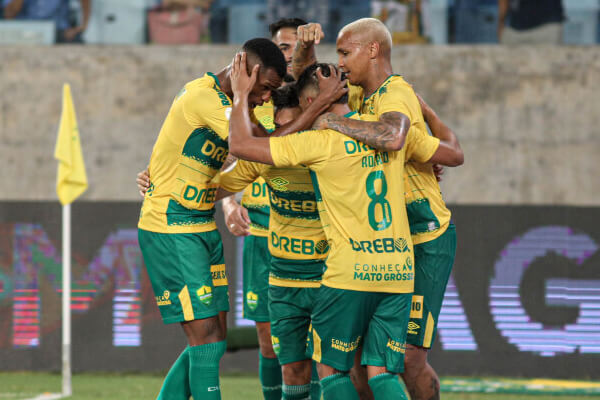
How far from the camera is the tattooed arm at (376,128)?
3.50 metres

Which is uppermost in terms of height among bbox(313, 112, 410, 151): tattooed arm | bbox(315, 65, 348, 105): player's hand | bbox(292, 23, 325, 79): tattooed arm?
bbox(292, 23, 325, 79): tattooed arm

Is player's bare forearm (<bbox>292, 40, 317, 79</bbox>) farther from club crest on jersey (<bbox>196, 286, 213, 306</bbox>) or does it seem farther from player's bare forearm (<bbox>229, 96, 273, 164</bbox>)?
club crest on jersey (<bbox>196, 286, 213, 306</bbox>)

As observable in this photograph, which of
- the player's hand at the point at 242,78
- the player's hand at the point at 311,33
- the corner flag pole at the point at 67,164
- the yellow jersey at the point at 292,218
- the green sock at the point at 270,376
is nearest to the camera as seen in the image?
the player's hand at the point at 242,78

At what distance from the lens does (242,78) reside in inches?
152

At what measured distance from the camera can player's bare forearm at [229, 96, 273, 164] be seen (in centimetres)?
356

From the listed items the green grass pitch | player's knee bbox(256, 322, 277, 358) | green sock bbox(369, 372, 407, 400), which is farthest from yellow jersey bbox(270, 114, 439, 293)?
the green grass pitch

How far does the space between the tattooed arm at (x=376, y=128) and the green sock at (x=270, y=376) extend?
185 cm

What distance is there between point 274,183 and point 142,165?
4.91 meters

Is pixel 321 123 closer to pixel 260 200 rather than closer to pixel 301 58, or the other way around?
pixel 301 58

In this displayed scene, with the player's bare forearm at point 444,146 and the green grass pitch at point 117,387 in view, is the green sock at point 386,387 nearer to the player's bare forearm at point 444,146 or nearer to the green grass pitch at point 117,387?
the player's bare forearm at point 444,146

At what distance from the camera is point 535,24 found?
9.20 metres

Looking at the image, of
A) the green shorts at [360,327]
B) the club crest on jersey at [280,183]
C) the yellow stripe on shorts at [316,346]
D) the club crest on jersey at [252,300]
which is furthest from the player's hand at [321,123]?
the club crest on jersey at [252,300]

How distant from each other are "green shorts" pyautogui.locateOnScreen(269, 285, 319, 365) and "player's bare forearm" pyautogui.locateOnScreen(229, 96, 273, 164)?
1021 mm

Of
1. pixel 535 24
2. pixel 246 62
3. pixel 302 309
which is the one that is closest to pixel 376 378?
pixel 302 309
